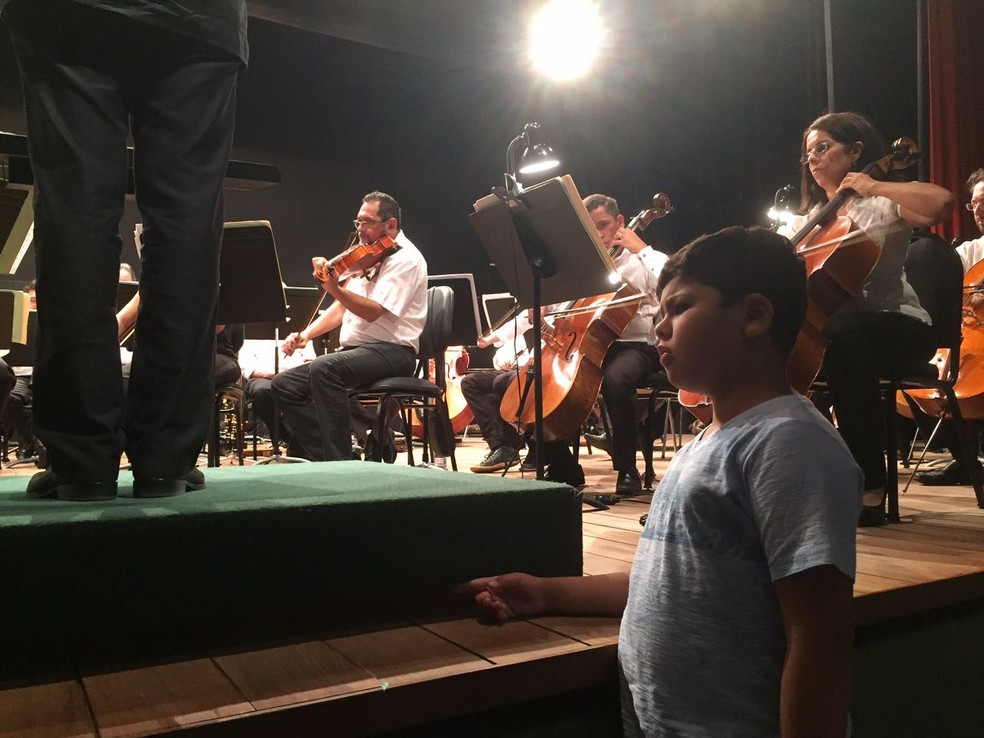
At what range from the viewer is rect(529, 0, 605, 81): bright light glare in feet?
22.1

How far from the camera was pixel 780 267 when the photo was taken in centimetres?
113

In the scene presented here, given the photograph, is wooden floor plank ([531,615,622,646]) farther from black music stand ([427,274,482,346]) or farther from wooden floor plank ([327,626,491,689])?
black music stand ([427,274,482,346])

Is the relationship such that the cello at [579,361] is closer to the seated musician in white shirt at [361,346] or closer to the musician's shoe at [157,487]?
the seated musician in white shirt at [361,346]

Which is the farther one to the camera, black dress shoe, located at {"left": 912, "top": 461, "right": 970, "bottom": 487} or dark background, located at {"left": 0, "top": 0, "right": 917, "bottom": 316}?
dark background, located at {"left": 0, "top": 0, "right": 917, "bottom": 316}

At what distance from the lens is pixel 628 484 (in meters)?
3.35

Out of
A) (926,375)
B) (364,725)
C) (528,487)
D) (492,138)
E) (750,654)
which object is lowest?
(364,725)

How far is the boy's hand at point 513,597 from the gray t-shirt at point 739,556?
1.21ft

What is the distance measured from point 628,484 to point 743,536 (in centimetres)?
234

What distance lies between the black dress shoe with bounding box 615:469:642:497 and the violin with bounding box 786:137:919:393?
105 cm

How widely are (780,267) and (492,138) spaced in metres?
7.76

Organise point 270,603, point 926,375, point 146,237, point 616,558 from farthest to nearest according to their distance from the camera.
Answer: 1. point 926,375
2. point 616,558
3. point 146,237
4. point 270,603

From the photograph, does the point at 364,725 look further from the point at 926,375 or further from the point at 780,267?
the point at 926,375

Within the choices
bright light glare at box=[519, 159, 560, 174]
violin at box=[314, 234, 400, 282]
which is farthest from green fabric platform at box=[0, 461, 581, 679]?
violin at box=[314, 234, 400, 282]

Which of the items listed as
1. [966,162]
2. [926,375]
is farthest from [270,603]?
[966,162]
